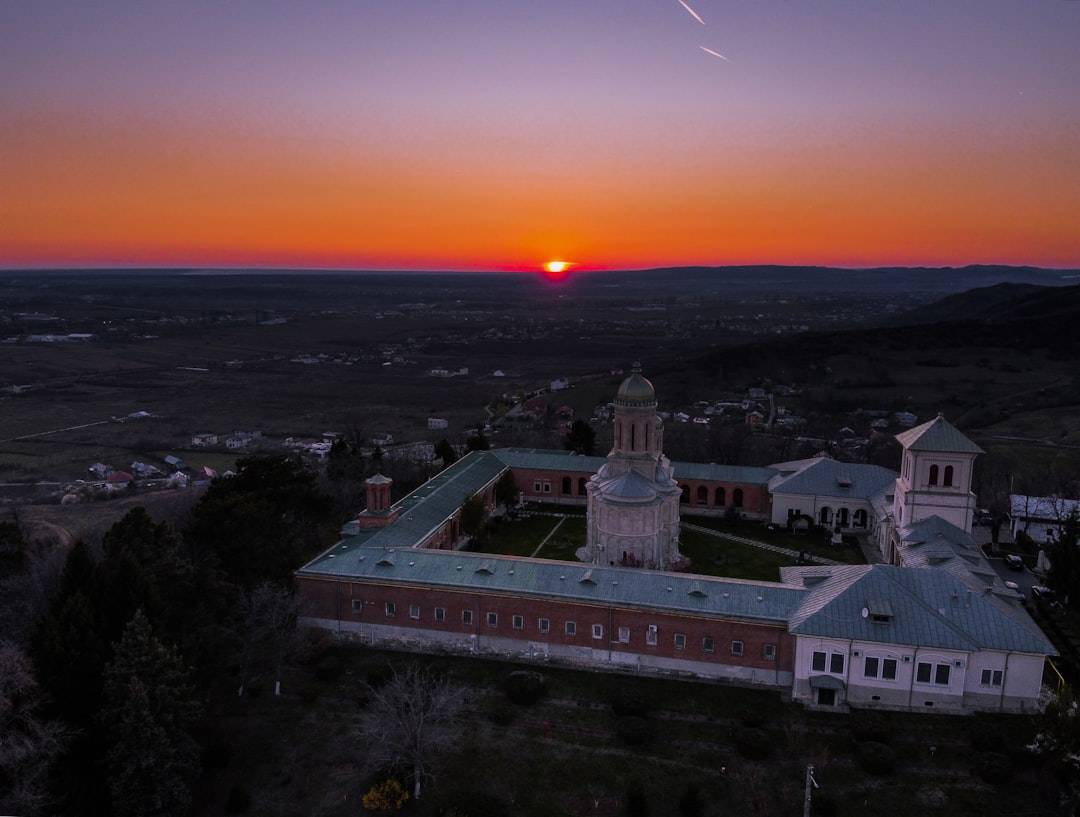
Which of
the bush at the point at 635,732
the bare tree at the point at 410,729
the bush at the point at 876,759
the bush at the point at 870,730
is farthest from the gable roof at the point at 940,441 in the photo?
the bare tree at the point at 410,729

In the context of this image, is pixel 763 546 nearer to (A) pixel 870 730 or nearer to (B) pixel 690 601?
(B) pixel 690 601

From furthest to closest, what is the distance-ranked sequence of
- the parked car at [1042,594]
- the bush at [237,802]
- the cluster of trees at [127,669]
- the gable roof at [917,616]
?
1. the parked car at [1042,594]
2. the gable roof at [917,616]
3. the bush at [237,802]
4. the cluster of trees at [127,669]

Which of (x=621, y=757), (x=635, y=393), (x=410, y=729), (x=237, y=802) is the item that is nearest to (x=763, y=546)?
(x=635, y=393)

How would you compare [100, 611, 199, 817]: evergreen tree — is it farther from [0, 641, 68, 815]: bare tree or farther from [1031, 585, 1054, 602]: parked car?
[1031, 585, 1054, 602]: parked car

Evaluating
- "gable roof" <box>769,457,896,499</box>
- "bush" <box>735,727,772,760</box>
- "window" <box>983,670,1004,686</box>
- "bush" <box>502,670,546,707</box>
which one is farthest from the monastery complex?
"gable roof" <box>769,457,896,499</box>

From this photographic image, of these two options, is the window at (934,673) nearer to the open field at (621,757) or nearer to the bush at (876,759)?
the open field at (621,757)

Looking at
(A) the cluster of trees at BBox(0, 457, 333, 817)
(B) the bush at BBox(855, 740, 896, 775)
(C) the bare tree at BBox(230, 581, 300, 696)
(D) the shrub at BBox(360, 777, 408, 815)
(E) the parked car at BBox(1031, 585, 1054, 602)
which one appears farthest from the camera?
(E) the parked car at BBox(1031, 585, 1054, 602)

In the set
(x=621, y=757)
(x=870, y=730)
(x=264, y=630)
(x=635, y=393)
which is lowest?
(x=621, y=757)
